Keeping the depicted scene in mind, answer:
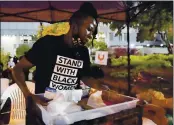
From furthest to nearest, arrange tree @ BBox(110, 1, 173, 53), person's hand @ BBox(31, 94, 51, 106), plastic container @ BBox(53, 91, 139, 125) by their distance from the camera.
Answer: tree @ BBox(110, 1, 173, 53) < person's hand @ BBox(31, 94, 51, 106) < plastic container @ BBox(53, 91, 139, 125)

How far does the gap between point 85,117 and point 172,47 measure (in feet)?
2.33

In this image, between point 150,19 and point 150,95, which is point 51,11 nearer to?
point 150,19

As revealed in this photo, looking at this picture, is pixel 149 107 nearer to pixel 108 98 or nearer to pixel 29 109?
pixel 108 98

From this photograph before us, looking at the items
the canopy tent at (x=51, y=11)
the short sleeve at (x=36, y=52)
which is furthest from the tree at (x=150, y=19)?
the short sleeve at (x=36, y=52)

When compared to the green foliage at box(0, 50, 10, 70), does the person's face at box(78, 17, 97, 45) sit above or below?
above

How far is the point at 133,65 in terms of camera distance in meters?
1.81

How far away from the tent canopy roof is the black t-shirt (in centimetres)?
14

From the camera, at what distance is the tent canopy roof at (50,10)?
1.71 meters

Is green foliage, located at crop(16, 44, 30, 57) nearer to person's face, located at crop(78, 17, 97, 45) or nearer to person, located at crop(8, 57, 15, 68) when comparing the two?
person, located at crop(8, 57, 15, 68)

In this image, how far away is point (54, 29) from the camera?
171 centimetres

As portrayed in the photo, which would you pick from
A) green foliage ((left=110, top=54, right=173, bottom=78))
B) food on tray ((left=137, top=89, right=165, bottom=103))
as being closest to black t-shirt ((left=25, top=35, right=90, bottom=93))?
green foliage ((left=110, top=54, right=173, bottom=78))

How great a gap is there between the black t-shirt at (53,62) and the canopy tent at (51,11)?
0.14 meters

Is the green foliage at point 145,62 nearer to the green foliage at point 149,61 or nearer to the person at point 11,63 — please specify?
the green foliage at point 149,61

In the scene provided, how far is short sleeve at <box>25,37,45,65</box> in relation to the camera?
5.47 feet
